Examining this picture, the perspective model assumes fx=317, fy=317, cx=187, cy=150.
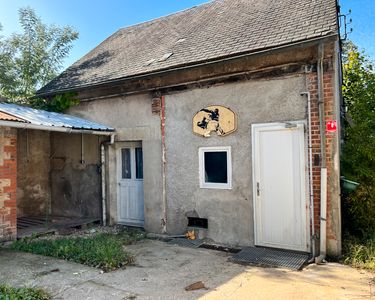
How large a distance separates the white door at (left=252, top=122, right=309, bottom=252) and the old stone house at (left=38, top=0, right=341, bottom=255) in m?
0.02

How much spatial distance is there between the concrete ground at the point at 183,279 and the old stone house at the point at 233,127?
1.00m

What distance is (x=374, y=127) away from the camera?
7.29 m

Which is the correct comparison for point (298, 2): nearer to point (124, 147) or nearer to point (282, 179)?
point (282, 179)

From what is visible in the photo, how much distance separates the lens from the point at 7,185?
7.00 meters

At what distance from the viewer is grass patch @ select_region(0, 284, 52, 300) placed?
3.94m

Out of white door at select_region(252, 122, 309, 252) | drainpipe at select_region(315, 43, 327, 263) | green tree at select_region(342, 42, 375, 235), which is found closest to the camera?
drainpipe at select_region(315, 43, 327, 263)

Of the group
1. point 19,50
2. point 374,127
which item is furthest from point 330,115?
point 19,50

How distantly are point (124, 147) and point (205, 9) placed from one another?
17.6ft

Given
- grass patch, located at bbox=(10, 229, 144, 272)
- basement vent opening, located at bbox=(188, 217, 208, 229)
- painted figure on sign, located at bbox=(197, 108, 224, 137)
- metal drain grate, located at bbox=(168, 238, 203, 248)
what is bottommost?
metal drain grate, located at bbox=(168, 238, 203, 248)

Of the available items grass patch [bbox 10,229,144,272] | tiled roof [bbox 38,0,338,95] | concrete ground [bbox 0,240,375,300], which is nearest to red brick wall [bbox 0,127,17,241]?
grass patch [bbox 10,229,144,272]

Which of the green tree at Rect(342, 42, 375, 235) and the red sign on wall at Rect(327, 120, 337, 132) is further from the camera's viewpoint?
the green tree at Rect(342, 42, 375, 235)

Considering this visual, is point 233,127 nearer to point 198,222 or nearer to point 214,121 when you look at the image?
point 214,121

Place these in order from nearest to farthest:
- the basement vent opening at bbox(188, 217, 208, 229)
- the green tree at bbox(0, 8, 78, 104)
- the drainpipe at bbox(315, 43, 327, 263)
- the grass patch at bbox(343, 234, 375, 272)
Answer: the grass patch at bbox(343, 234, 375, 272) < the drainpipe at bbox(315, 43, 327, 263) < the basement vent opening at bbox(188, 217, 208, 229) < the green tree at bbox(0, 8, 78, 104)

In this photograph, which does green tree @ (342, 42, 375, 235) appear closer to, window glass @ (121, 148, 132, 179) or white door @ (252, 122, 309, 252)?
white door @ (252, 122, 309, 252)
